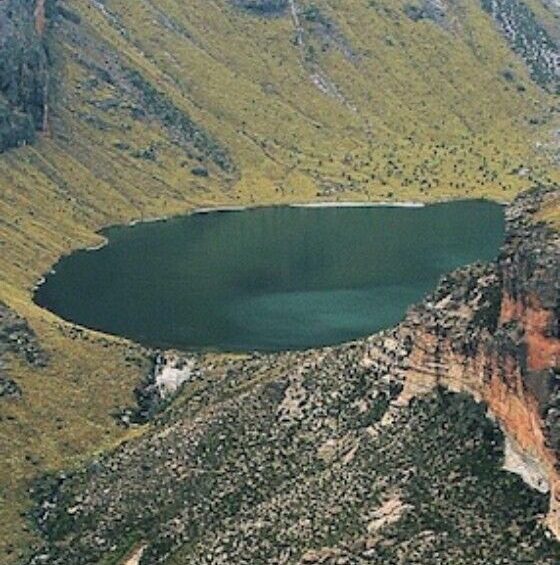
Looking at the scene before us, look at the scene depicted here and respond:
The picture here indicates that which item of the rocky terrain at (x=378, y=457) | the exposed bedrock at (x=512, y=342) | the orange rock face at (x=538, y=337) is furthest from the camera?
the rocky terrain at (x=378, y=457)

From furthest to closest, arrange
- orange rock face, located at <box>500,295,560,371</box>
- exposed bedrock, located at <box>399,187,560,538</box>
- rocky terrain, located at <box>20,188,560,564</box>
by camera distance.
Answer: rocky terrain, located at <box>20,188,560,564</box>
orange rock face, located at <box>500,295,560,371</box>
exposed bedrock, located at <box>399,187,560,538</box>

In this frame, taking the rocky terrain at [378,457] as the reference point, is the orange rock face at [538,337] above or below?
above

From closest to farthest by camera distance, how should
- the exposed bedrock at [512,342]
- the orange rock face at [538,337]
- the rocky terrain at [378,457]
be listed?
the exposed bedrock at [512,342] → the orange rock face at [538,337] → the rocky terrain at [378,457]

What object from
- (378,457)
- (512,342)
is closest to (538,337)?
(512,342)

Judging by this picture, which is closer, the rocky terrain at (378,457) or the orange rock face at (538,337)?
the orange rock face at (538,337)

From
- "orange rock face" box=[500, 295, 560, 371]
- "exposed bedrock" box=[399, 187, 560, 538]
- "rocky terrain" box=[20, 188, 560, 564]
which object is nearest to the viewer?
"exposed bedrock" box=[399, 187, 560, 538]

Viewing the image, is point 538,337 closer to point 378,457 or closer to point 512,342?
point 512,342
